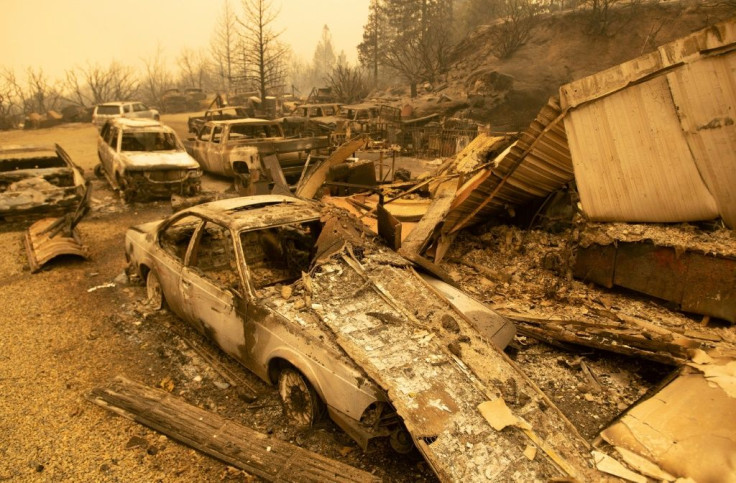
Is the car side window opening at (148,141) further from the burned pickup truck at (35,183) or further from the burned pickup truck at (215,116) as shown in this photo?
the burned pickup truck at (215,116)

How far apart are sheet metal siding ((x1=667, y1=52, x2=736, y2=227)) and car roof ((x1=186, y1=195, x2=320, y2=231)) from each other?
→ 4.06 metres

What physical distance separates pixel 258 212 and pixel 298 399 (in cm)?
182

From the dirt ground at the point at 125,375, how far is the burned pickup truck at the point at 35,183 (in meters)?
1.97

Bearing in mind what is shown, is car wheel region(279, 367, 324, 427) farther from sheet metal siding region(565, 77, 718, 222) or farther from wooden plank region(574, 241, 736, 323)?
sheet metal siding region(565, 77, 718, 222)

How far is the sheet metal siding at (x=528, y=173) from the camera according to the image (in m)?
5.61

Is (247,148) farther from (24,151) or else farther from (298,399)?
(298,399)

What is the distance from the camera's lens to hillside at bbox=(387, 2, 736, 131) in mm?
20938

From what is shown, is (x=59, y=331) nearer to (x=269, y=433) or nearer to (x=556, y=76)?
(x=269, y=433)

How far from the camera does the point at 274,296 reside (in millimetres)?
3561

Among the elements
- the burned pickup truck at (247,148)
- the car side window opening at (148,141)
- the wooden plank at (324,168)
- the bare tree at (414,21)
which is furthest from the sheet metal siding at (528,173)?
the bare tree at (414,21)

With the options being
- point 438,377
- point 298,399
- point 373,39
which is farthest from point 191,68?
point 438,377

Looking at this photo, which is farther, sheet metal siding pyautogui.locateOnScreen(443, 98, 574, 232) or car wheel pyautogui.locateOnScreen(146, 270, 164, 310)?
sheet metal siding pyautogui.locateOnScreen(443, 98, 574, 232)

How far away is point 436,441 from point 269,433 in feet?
4.85

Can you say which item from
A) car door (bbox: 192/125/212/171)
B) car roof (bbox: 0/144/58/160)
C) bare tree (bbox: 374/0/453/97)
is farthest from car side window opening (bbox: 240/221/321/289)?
bare tree (bbox: 374/0/453/97)
